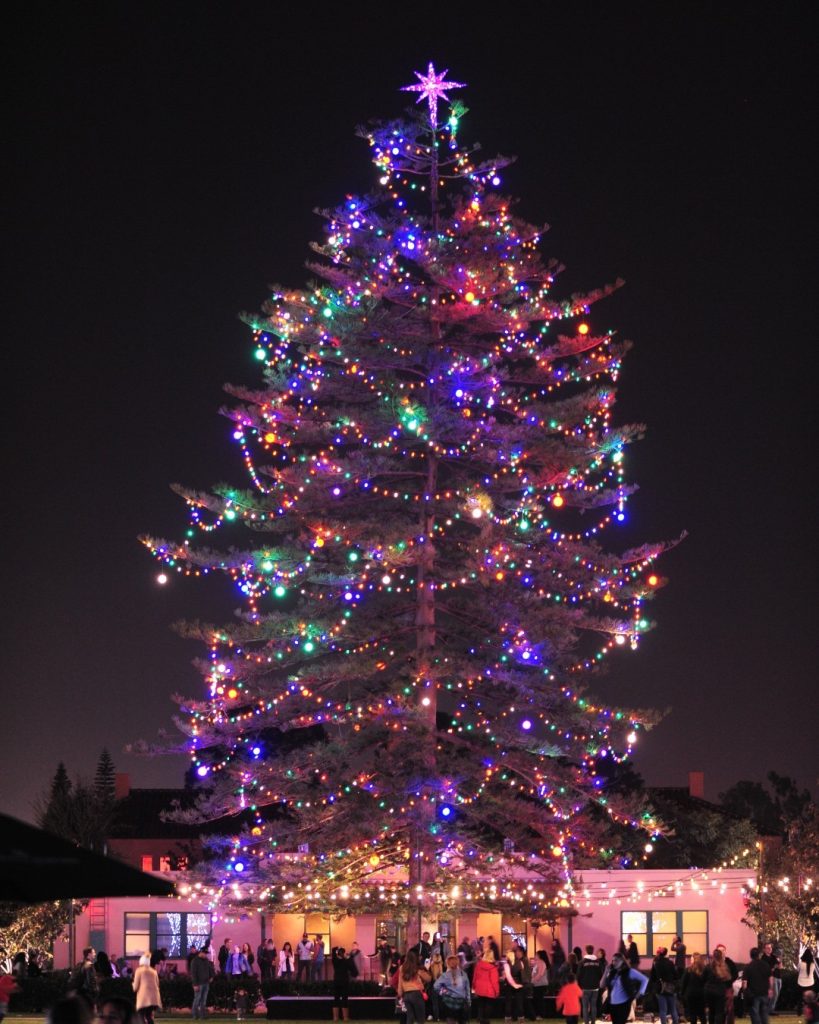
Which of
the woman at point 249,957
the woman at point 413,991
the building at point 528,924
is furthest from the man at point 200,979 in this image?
the woman at point 413,991

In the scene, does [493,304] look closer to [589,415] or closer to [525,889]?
[589,415]

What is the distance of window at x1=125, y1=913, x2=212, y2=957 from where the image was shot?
170 ft

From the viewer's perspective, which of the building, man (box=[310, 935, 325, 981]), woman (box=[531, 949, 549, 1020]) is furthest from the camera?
the building

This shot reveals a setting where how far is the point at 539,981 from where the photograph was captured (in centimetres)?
3428

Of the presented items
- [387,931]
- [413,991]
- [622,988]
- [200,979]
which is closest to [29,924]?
[200,979]

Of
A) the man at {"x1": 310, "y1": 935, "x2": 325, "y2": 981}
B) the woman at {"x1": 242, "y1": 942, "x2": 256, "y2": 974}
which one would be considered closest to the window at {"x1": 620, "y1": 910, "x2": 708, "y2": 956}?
the man at {"x1": 310, "y1": 935, "x2": 325, "y2": 981}

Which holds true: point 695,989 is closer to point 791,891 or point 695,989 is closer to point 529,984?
point 529,984

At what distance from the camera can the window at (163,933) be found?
51.8 m

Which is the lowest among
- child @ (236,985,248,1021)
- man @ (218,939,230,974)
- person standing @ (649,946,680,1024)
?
child @ (236,985,248,1021)

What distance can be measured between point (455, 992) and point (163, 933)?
1108 inches

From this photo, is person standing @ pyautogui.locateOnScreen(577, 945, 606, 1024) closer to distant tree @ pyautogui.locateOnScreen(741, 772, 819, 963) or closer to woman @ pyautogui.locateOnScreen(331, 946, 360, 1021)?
woman @ pyautogui.locateOnScreen(331, 946, 360, 1021)

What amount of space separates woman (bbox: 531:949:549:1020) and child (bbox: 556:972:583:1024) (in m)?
5.92

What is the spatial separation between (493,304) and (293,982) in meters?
16.3

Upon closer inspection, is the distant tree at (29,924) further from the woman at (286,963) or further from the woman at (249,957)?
the woman at (286,963)
